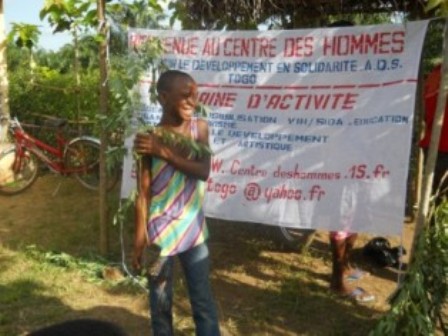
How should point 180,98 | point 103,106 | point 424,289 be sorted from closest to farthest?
point 180,98
point 424,289
point 103,106

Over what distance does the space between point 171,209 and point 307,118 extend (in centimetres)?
144

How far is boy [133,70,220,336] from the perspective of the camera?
2746 millimetres

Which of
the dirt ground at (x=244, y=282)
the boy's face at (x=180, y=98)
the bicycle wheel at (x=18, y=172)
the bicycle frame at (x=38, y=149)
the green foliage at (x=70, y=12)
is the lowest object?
the dirt ground at (x=244, y=282)

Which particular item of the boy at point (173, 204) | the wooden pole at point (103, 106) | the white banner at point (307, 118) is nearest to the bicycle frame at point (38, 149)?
the wooden pole at point (103, 106)

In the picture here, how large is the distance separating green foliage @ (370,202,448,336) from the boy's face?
1.33 metres

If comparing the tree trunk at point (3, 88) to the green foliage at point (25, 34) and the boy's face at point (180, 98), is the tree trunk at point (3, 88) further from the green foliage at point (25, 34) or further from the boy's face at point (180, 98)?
the boy's face at point (180, 98)

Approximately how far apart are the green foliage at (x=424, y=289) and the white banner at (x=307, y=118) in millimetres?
657

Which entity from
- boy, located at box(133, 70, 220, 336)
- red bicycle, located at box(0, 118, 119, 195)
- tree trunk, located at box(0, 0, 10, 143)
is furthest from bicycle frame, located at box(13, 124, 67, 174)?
boy, located at box(133, 70, 220, 336)

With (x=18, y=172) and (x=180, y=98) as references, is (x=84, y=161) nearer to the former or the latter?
(x=18, y=172)

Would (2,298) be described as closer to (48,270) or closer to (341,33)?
(48,270)

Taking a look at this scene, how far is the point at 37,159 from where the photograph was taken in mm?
7637

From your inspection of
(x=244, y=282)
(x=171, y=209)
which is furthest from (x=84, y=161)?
(x=171, y=209)

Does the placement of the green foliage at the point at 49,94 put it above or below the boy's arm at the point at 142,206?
above

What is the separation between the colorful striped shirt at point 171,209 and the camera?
9.32 feet
